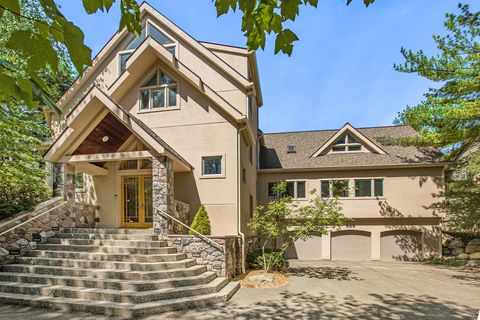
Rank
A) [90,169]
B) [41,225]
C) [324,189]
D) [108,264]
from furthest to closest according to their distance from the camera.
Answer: [324,189] → [90,169] → [41,225] → [108,264]

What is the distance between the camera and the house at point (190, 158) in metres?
10.3

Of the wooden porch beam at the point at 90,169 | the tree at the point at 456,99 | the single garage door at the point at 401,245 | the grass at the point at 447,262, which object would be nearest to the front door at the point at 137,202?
the wooden porch beam at the point at 90,169

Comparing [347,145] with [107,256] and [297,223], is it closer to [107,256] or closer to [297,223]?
[297,223]

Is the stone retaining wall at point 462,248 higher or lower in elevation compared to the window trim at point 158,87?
lower

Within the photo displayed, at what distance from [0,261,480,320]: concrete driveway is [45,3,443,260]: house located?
11.4 ft

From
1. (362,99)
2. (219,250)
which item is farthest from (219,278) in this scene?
(362,99)

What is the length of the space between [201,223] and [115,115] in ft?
15.9

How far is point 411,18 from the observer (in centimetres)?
648

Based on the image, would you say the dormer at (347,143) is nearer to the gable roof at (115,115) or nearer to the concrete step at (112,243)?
the gable roof at (115,115)

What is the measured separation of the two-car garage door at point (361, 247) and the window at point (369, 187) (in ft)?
7.17

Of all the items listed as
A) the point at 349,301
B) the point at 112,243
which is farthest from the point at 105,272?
the point at 349,301

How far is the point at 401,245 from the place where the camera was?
53.2 feet

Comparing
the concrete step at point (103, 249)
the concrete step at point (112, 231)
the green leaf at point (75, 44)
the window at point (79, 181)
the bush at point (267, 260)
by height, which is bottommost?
the bush at point (267, 260)

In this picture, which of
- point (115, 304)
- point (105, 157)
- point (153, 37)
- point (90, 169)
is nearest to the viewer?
point (115, 304)
